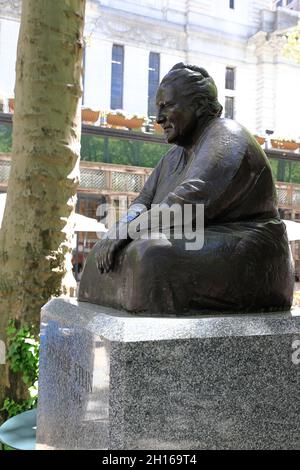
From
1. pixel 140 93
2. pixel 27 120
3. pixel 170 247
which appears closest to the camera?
pixel 170 247

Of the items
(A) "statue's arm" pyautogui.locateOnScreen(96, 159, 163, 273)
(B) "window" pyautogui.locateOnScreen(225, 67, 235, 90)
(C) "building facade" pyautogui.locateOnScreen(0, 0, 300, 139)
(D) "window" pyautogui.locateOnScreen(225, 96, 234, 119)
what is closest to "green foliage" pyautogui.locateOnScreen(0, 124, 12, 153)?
(A) "statue's arm" pyautogui.locateOnScreen(96, 159, 163, 273)

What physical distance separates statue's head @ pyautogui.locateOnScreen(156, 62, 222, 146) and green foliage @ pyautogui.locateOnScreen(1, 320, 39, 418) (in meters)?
2.61

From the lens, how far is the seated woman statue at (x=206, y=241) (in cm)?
257

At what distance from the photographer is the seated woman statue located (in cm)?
257

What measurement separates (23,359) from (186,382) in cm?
298

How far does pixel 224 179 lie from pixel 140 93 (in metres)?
27.5

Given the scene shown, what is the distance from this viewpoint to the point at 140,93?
29.3 metres

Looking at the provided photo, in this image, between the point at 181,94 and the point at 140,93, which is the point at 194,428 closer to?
the point at 181,94

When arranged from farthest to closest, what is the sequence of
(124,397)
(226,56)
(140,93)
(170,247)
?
(226,56), (140,93), (170,247), (124,397)

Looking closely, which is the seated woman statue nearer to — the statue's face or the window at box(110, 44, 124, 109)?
the statue's face

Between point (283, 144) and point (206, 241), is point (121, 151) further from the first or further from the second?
point (206, 241)

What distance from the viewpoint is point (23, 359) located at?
16.3 ft

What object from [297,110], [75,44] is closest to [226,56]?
[297,110]

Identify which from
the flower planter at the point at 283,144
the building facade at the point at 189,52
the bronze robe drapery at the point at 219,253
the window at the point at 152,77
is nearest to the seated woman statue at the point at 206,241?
the bronze robe drapery at the point at 219,253
